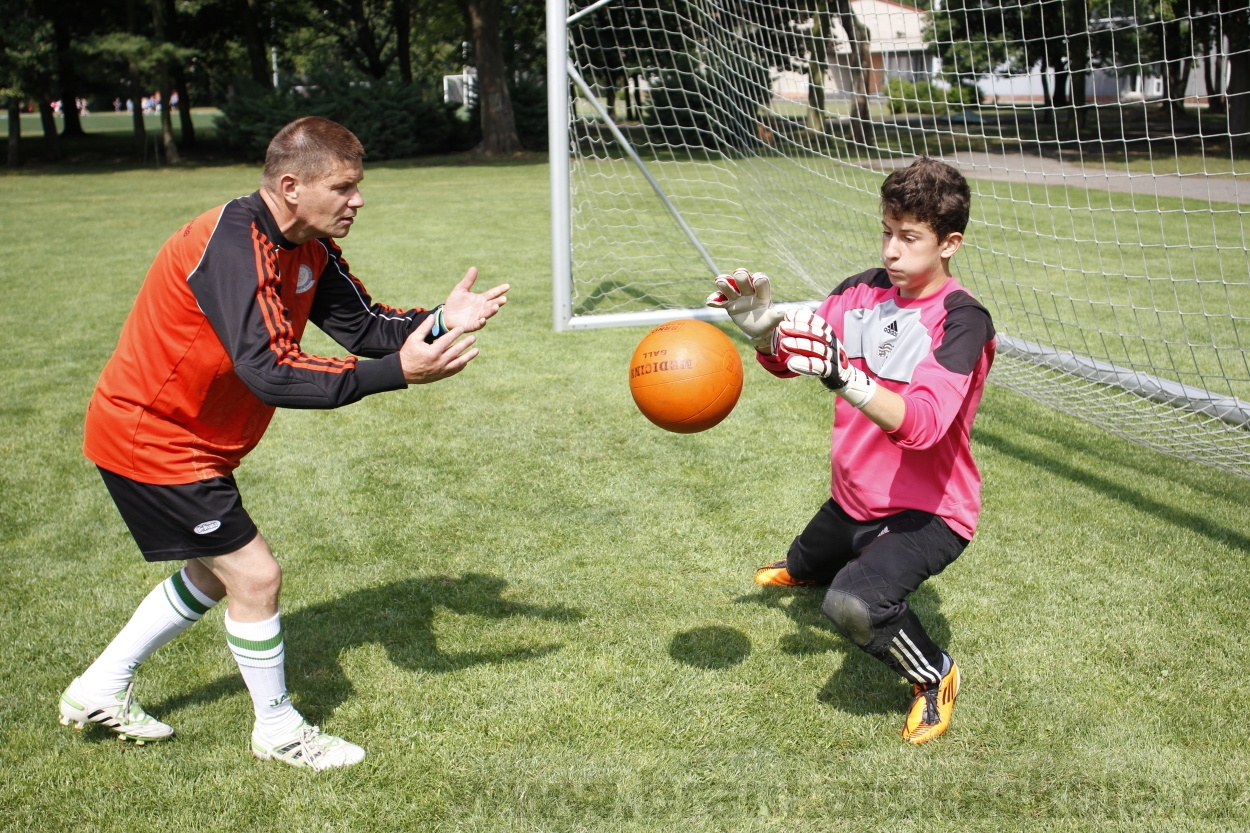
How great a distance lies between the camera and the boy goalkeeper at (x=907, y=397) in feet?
10.4

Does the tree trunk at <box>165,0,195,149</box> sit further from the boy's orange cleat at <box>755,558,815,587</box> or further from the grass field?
Answer: the boy's orange cleat at <box>755,558,815,587</box>

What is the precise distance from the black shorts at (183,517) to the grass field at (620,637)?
749 mm

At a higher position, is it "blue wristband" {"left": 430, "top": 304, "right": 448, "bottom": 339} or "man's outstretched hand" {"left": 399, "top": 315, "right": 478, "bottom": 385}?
"blue wristband" {"left": 430, "top": 304, "right": 448, "bottom": 339}

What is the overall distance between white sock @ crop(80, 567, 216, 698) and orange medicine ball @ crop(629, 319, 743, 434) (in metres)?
1.69

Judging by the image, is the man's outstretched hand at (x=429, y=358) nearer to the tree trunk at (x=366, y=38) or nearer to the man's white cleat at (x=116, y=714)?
the man's white cleat at (x=116, y=714)

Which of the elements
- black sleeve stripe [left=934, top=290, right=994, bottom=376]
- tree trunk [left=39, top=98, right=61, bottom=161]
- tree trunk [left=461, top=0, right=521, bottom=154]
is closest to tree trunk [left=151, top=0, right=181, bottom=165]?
tree trunk [left=39, top=98, right=61, bottom=161]

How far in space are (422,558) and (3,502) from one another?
261 centimetres

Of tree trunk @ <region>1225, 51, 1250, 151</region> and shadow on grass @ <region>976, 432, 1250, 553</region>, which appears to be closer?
shadow on grass @ <region>976, 432, 1250, 553</region>

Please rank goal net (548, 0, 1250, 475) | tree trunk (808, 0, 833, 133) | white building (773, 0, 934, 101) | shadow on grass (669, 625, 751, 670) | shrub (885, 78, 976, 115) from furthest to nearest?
tree trunk (808, 0, 833, 133) → shrub (885, 78, 976, 115) → white building (773, 0, 934, 101) → goal net (548, 0, 1250, 475) → shadow on grass (669, 625, 751, 670)

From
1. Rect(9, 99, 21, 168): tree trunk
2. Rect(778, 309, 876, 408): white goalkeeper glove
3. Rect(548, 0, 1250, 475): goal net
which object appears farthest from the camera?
Rect(9, 99, 21, 168): tree trunk

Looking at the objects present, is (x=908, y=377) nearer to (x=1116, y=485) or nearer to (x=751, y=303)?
(x=751, y=303)

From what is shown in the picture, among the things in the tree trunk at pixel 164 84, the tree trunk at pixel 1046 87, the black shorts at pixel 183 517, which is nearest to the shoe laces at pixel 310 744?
the black shorts at pixel 183 517

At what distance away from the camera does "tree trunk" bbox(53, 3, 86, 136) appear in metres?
29.4

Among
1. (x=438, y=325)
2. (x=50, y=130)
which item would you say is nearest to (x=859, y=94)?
(x=438, y=325)
